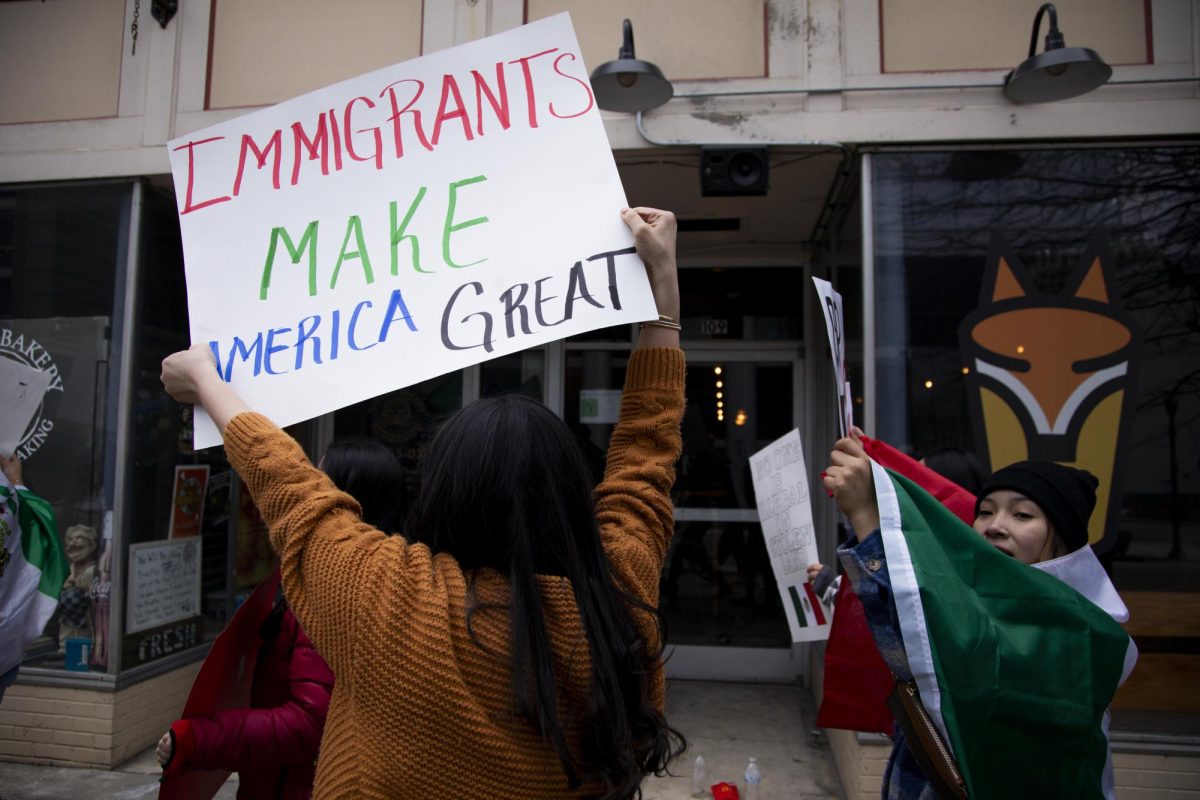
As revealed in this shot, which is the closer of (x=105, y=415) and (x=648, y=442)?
(x=648, y=442)

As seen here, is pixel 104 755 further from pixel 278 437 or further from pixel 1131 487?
pixel 1131 487

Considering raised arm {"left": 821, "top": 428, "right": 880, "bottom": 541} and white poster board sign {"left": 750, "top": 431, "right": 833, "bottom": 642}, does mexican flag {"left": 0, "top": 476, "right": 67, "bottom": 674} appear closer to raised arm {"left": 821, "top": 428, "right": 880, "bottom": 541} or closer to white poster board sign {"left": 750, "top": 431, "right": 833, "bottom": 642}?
white poster board sign {"left": 750, "top": 431, "right": 833, "bottom": 642}

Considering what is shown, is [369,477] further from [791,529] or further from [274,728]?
[791,529]

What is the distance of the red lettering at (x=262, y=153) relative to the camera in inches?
67.9

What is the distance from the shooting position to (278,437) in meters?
1.22

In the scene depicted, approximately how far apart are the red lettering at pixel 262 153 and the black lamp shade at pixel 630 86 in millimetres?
2284

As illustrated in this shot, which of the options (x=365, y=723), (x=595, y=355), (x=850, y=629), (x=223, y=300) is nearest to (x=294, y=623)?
(x=223, y=300)

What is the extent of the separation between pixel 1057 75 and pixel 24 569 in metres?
4.84

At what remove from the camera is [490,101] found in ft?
5.78

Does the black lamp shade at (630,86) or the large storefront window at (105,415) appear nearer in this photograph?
the black lamp shade at (630,86)

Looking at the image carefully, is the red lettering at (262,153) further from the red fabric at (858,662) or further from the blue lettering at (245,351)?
the red fabric at (858,662)

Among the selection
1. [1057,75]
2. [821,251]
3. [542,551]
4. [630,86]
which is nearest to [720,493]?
[821,251]

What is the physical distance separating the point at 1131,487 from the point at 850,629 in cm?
240

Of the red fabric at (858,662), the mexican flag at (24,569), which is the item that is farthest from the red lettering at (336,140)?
the mexican flag at (24,569)
